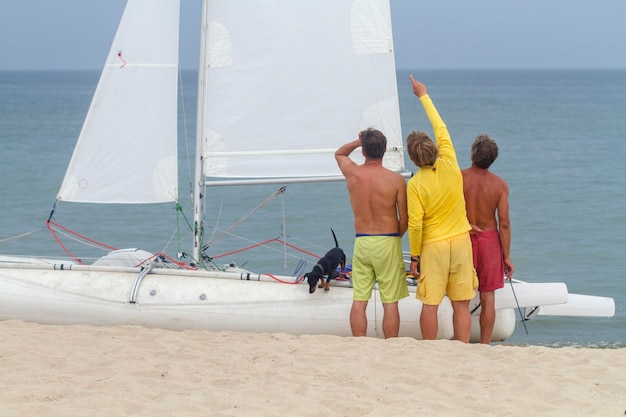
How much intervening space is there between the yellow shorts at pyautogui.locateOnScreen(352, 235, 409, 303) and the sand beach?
396mm

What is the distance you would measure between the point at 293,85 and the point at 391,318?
8.05 ft

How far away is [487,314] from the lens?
7.42m

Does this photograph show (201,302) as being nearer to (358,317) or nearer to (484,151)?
(358,317)

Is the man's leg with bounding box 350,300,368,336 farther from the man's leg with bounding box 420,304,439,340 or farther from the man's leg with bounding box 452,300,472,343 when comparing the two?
the man's leg with bounding box 452,300,472,343

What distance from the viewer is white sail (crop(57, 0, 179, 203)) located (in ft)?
27.4

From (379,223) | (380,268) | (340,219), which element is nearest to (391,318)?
(380,268)

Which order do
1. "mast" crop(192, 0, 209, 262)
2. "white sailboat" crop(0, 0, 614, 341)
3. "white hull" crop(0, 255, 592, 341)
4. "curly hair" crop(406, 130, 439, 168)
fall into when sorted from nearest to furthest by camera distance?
"curly hair" crop(406, 130, 439, 168), "white hull" crop(0, 255, 592, 341), "white sailboat" crop(0, 0, 614, 341), "mast" crop(192, 0, 209, 262)

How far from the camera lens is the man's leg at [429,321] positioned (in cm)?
699

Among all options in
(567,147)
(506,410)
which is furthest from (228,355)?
(567,147)

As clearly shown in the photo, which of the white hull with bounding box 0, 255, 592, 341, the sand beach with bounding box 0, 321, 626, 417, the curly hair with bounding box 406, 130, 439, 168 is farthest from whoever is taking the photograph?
the white hull with bounding box 0, 255, 592, 341

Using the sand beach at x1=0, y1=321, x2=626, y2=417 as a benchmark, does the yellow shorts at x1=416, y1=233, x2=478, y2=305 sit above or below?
above

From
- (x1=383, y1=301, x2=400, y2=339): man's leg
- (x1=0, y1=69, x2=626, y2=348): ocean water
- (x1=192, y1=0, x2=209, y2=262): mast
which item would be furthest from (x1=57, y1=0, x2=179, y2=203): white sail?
(x1=383, y1=301, x2=400, y2=339): man's leg

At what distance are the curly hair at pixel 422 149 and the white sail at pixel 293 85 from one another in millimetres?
1787

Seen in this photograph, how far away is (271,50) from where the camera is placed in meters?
8.49
